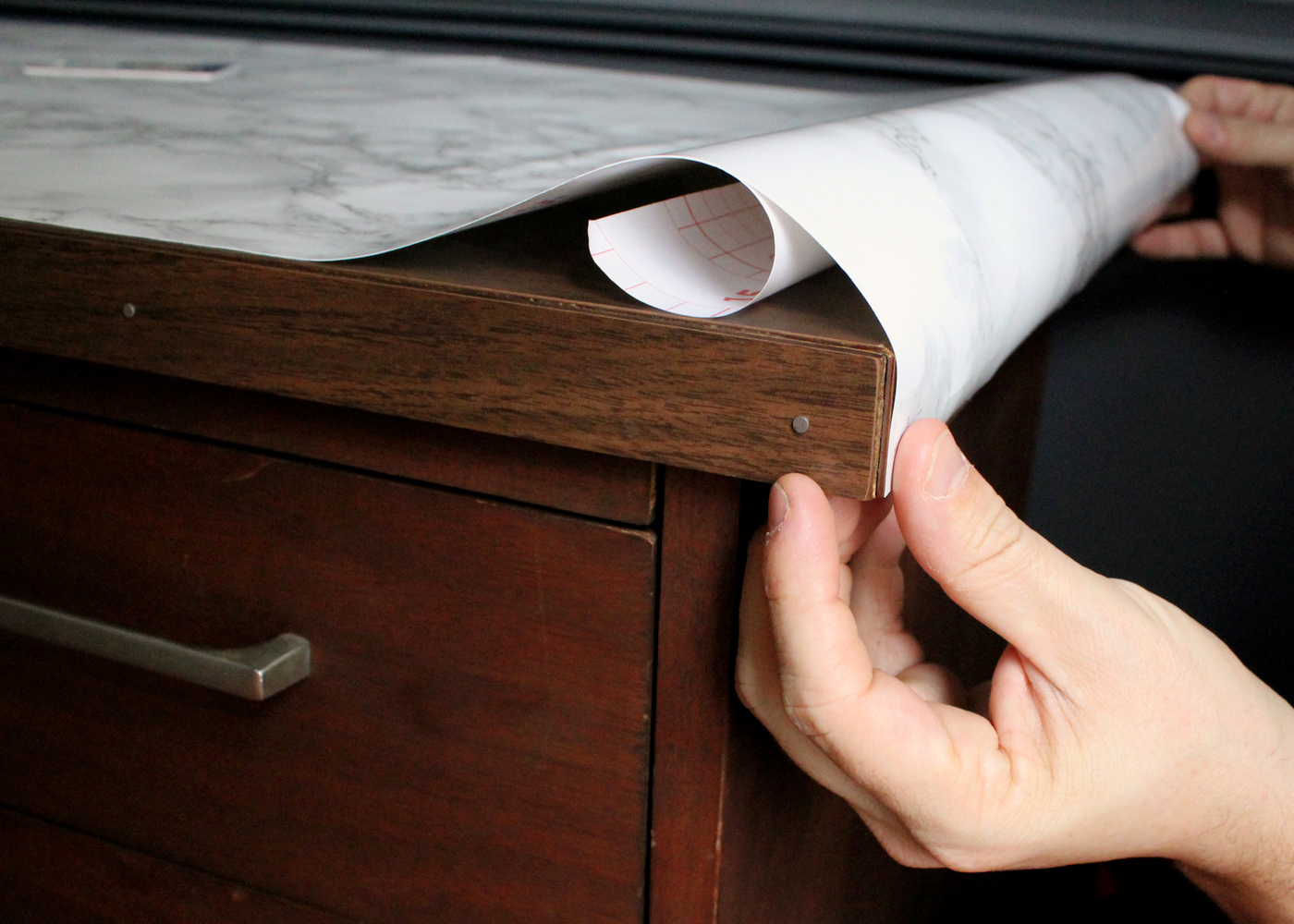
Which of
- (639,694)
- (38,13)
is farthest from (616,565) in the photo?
(38,13)

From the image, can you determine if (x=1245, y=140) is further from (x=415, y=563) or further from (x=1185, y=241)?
(x=415, y=563)

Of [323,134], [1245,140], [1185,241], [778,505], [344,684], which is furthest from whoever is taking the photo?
[1185,241]

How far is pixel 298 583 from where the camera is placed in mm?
359

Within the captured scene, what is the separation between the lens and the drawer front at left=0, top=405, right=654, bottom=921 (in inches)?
12.8

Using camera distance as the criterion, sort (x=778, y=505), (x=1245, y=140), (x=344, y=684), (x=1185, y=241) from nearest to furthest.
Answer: (x=778, y=505) → (x=344, y=684) → (x=1245, y=140) → (x=1185, y=241)

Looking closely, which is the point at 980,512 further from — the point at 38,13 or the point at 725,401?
the point at 38,13

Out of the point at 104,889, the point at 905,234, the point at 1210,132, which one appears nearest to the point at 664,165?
the point at 905,234

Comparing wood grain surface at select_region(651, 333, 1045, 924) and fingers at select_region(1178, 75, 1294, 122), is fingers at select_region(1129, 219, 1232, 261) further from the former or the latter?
wood grain surface at select_region(651, 333, 1045, 924)

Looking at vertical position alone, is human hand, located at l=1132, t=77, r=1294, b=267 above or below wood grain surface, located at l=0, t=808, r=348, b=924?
above

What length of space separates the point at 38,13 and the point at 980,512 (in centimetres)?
104

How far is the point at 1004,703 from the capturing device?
1.02 ft

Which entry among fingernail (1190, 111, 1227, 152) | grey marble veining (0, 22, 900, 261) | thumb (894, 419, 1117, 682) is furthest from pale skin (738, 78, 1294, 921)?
fingernail (1190, 111, 1227, 152)

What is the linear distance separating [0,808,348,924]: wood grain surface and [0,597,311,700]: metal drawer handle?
0.32 feet

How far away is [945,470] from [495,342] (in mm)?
117
